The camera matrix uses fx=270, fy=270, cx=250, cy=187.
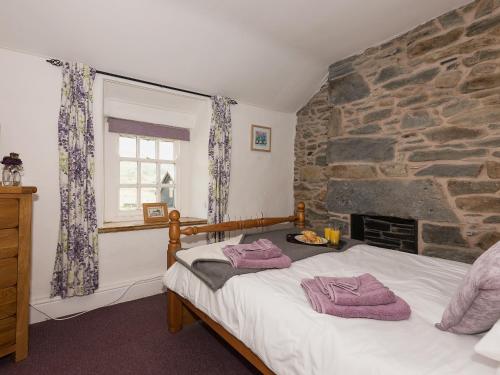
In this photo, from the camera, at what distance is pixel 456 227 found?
2535 millimetres

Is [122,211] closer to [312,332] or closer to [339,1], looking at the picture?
[312,332]

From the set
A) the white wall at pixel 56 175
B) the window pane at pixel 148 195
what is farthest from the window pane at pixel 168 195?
the white wall at pixel 56 175

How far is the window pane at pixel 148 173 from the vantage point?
3.47 m

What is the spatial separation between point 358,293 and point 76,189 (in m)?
2.51

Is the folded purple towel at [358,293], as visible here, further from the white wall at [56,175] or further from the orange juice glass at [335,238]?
the white wall at [56,175]

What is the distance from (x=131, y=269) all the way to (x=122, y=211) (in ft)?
2.46

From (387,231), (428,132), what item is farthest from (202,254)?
(428,132)

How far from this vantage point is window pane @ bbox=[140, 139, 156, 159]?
3454 millimetres

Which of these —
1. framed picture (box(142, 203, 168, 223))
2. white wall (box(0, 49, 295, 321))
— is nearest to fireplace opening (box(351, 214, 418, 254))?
white wall (box(0, 49, 295, 321))

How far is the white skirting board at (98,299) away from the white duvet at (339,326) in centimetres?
124

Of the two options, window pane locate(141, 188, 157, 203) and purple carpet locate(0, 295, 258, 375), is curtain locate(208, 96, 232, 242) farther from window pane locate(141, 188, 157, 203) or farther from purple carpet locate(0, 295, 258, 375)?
purple carpet locate(0, 295, 258, 375)

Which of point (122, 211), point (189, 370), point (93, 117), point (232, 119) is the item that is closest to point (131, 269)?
point (122, 211)

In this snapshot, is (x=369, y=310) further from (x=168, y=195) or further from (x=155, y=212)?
(x=168, y=195)

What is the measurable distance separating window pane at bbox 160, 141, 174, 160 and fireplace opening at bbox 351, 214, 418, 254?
2525 millimetres
